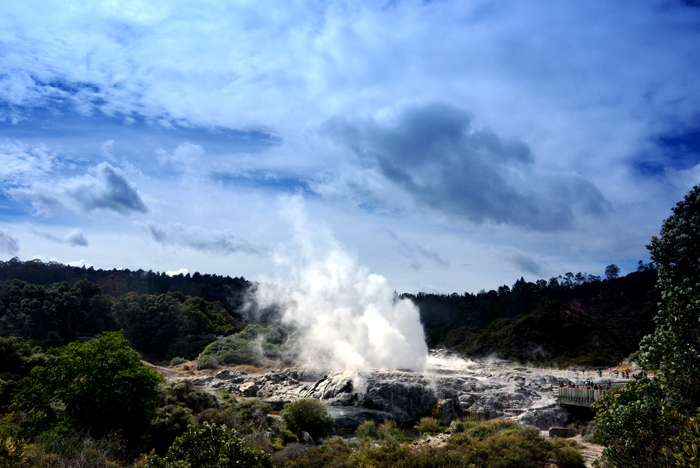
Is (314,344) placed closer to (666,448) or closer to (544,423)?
(544,423)

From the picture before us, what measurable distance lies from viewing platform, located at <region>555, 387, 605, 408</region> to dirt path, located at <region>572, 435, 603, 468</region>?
139 inches

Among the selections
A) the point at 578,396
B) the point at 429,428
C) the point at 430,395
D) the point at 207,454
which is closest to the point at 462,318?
the point at 430,395

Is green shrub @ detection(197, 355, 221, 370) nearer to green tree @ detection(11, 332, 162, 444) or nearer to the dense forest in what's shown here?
the dense forest

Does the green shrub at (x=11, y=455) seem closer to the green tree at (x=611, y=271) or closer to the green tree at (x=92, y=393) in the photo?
the green tree at (x=92, y=393)

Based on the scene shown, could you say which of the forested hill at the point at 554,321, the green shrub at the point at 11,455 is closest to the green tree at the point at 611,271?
the forested hill at the point at 554,321

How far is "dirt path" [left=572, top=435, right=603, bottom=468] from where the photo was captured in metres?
17.3

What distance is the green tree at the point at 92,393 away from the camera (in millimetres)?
16859

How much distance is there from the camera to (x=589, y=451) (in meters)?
19.2

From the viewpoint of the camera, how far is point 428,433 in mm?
25484

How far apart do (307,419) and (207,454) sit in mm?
15847

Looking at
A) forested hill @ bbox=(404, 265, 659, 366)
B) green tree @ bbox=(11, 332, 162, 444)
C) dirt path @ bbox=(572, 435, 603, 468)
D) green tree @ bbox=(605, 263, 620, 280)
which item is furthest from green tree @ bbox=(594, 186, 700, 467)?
green tree @ bbox=(605, 263, 620, 280)

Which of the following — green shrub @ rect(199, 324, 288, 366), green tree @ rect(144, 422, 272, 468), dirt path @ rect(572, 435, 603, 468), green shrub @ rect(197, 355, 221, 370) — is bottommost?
green shrub @ rect(197, 355, 221, 370)

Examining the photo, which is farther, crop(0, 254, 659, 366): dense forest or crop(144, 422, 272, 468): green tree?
crop(0, 254, 659, 366): dense forest

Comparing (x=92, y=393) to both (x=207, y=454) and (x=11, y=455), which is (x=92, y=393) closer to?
(x=11, y=455)
